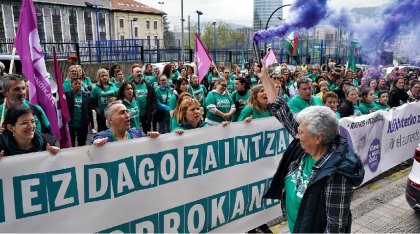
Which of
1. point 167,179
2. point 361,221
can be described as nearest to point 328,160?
point 167,179

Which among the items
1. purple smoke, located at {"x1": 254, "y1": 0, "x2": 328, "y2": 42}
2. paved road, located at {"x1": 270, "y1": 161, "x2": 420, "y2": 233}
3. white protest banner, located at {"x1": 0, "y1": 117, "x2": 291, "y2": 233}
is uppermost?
purple smoke, located at {"x1": 254, "y1": 0, "x2": 328, "y2": 42}

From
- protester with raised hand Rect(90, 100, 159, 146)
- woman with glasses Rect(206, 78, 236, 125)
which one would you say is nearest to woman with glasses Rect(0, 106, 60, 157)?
protester with raised hand Rect(90, 100, 159, 146)

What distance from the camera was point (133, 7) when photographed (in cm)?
5988

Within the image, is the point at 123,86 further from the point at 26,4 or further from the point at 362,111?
the point at 362,111

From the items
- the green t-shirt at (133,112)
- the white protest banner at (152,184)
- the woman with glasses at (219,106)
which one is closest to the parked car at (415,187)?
the white protest banner at (152,184)

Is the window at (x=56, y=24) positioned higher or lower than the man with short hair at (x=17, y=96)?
higher

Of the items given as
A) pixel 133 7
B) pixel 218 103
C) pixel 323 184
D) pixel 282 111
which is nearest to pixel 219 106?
pixel 218 103

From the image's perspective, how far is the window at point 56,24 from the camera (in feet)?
155

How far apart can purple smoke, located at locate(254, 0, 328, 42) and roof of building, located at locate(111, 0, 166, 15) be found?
5007 cm

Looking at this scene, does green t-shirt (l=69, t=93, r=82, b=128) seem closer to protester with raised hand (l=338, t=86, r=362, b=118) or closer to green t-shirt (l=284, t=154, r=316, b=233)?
protester with raised hand (l=338, t=86, r=362, b=118)

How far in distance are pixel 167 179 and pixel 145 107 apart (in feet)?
14.1

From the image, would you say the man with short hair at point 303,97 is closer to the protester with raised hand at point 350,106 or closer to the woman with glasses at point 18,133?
the protester with raised hand at point 350,106

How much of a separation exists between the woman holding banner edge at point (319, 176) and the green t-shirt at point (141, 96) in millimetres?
5105

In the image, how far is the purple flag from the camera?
413 cm
